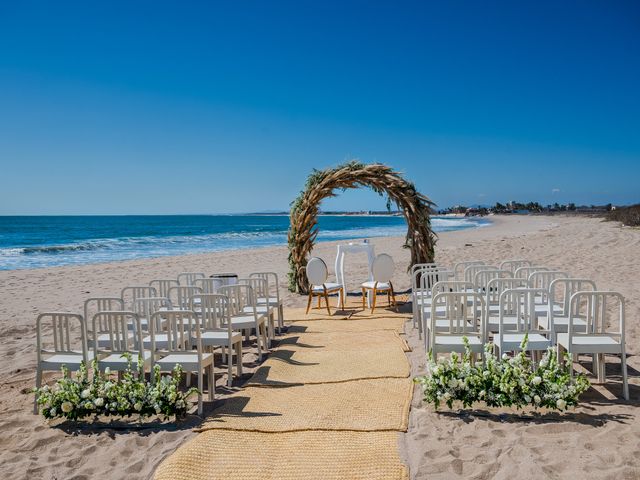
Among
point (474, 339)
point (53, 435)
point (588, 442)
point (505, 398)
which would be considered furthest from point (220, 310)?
point (588, 442)

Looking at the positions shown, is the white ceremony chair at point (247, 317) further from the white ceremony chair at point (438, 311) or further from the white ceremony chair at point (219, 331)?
the white ceremony chair at point (438, 311)

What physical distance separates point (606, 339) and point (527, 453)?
67.2 inches

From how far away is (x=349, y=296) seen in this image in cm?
1098

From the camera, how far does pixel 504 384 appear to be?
408 cm

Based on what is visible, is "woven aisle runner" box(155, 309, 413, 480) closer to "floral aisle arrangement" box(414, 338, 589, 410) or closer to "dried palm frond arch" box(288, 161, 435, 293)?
"floral aisle arrangement" box(414, 338, 589, 410)

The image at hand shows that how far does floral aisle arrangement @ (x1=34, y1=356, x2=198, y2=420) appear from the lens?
4.19 meters

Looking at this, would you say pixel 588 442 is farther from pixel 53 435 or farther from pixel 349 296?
pixel 349 296

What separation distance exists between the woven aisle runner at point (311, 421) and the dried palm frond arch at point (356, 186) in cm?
442

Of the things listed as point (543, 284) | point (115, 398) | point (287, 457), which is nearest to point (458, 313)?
point (543, 284)

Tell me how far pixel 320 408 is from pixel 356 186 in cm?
694

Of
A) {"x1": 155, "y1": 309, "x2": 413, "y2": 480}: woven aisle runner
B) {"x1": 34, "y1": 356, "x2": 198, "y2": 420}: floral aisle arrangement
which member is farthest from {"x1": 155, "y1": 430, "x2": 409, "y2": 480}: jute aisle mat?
{"x1": 34, "y1": 356, "x2": 198, "y2": 420}: floral aisle arrangement

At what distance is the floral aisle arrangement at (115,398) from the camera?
13.7 feet

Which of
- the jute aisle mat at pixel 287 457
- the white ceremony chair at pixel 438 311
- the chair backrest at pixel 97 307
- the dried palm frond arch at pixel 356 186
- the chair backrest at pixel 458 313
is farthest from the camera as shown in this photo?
the dried palm frond arch at pixel 356 186

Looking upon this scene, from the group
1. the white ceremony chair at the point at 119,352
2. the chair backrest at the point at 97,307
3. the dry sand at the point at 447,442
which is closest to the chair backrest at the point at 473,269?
the dry sand at the point at 447,442
